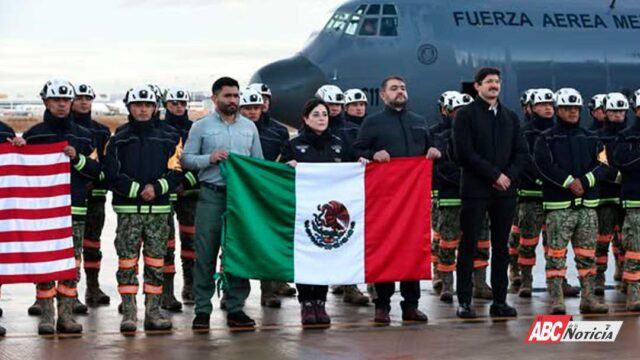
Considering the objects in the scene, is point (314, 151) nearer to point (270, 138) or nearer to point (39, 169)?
point (270, 138)

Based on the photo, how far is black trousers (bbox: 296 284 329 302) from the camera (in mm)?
12148

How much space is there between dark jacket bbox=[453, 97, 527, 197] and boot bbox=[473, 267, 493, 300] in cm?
185

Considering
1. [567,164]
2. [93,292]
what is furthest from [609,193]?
[93,292]

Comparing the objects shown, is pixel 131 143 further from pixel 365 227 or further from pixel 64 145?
pixel 365 227

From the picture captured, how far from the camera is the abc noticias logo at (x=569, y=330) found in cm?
1103

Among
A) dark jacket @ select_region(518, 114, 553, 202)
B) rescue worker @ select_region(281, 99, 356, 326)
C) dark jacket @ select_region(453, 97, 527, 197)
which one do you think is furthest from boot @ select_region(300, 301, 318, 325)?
dark jacket @ select_region(518, 114, 553, 202)

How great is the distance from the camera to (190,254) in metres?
13.8

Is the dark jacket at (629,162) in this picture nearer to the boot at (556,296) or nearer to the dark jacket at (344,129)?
the boot at (556,296)

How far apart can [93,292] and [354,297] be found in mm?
2738

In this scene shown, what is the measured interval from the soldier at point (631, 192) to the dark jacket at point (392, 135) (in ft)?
6.95

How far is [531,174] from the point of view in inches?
554

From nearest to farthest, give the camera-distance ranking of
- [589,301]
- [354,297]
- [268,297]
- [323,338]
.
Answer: [323,338], [589,301], [268,297], [354,297]

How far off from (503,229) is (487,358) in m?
2.54

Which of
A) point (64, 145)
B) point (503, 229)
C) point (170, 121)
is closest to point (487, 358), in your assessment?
point (503, 229)
